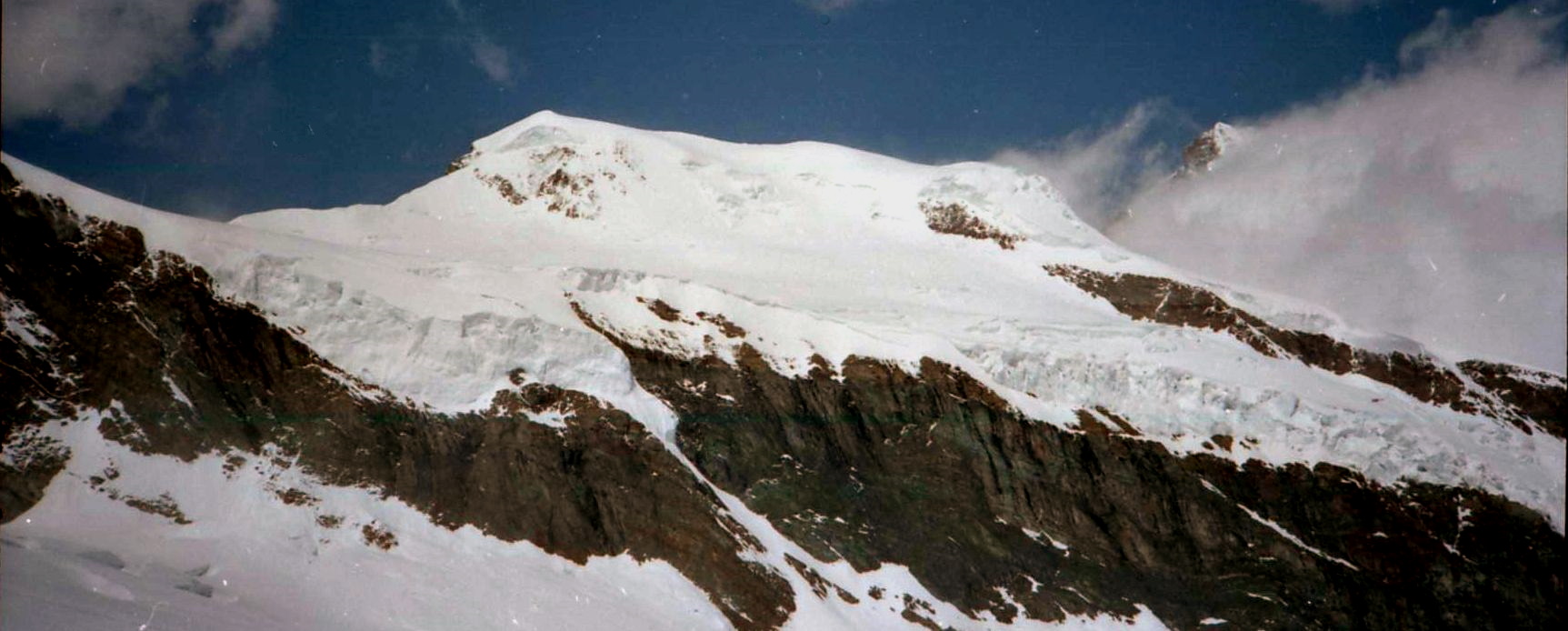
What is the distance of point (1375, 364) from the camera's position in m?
64.8

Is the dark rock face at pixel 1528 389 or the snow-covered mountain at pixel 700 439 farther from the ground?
the dark rock face at pixel 1528 389

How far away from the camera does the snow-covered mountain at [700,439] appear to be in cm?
3516

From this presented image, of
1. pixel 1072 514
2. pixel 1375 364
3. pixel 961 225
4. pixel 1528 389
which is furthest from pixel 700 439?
pixel 1528 389

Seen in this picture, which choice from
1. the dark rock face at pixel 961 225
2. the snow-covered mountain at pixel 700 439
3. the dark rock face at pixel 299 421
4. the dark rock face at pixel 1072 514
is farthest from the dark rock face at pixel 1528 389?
the dark rock face at pixel 299 421

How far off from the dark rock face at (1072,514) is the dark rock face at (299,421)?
4419mm

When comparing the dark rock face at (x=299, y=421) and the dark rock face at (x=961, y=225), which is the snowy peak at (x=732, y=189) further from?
the dark rock face at (x=299, y=421)

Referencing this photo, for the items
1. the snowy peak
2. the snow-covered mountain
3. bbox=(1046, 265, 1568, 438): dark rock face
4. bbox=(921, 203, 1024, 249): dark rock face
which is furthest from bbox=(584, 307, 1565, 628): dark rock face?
bbox=(921, 203, 1024, 249): dark rock face

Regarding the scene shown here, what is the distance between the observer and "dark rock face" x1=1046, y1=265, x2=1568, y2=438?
2507 inches

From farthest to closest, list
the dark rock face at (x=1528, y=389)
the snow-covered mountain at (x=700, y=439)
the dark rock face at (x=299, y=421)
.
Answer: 1. the dark rock face at (x=1528, y=389)
2. the dark rock face at (x=299, y=421)
3. the snow-covered mountain at (x=700, y=439)


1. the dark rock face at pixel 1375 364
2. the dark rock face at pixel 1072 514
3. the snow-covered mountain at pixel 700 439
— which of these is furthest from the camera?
the dark rock face at pixel 1375 364

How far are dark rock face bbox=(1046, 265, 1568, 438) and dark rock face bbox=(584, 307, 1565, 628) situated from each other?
38.2 ft

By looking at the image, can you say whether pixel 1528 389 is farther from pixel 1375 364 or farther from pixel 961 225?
pixel 961 225

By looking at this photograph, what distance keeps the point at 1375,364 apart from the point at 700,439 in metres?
45.0

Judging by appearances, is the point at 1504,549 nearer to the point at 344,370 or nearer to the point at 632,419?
the point at 632,419
